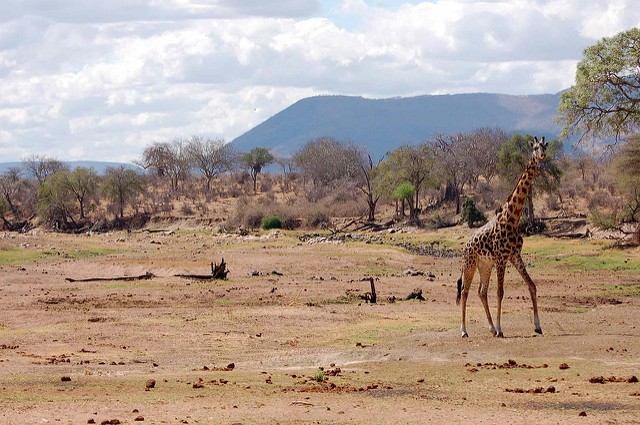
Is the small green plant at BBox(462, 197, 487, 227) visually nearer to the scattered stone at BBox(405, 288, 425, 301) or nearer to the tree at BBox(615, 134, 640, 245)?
the tree at BBox(615, 134, 640, 245)

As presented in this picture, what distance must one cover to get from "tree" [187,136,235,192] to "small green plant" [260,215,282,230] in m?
34.8

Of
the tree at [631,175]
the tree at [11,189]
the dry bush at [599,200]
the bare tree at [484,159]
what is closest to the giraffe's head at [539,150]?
the tree at [631,175]

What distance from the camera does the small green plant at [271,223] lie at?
7769cm

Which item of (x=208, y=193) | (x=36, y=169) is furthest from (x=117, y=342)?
(x=36, y=169)

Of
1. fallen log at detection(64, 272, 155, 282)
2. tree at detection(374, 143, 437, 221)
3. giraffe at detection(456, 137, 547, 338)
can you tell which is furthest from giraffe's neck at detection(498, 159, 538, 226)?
tree at detection(374, 143, 437, 221)

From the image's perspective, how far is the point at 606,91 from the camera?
33625 millimetres

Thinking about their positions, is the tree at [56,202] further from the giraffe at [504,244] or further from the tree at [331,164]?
the giraffe at [504,244]

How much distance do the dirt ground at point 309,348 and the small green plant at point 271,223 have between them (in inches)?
1329

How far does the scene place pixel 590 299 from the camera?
97.4ft

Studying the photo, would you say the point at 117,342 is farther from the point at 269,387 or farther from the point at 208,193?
the point at 208,193

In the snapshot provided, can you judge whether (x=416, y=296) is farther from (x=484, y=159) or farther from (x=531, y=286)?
(x=484, y=159)

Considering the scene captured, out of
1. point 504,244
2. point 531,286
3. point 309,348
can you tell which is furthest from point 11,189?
point 531,286

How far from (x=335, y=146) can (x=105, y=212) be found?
32.7m

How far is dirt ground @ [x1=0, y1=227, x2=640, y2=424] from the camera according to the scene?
506 inches
